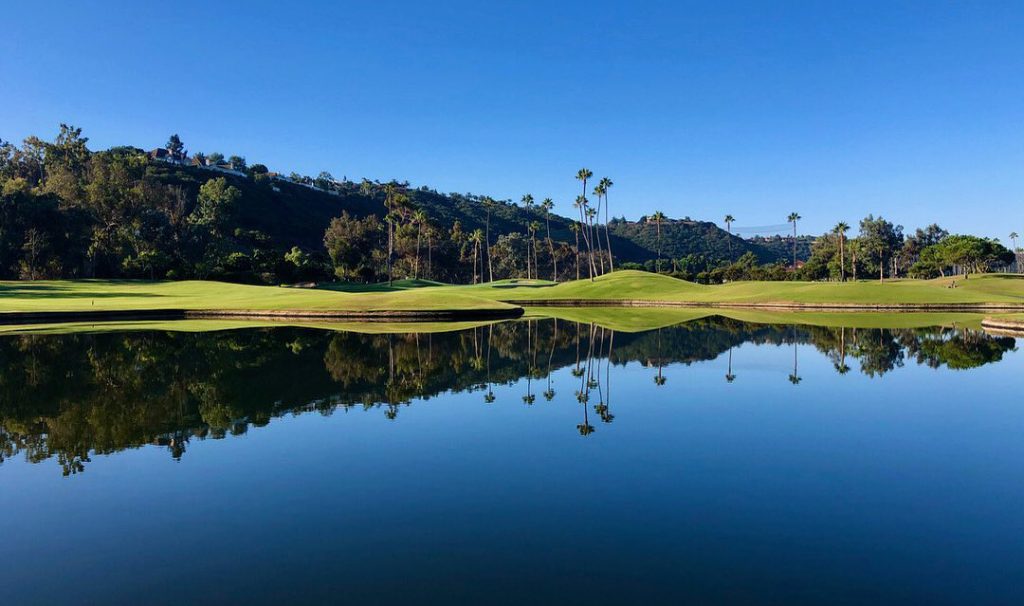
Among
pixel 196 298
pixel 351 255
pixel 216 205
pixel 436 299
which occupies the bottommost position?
pixel 436 299

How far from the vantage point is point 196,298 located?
197 ft

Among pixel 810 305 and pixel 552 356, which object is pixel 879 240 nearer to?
pixel 810 305

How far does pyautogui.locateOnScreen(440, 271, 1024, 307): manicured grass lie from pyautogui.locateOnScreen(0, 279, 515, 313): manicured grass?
20.3 meters

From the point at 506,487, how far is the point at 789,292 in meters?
69.9

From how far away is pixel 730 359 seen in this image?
2769 centimetres

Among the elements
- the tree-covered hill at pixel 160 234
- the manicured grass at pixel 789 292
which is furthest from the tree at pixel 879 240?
the tree-covered hill at pixel 160 234

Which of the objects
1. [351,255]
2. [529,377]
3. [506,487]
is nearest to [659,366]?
[529,377]

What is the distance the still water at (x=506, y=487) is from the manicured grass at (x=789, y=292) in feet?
157

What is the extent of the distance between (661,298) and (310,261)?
5287 cm

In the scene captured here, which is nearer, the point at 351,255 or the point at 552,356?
the point at 552,356

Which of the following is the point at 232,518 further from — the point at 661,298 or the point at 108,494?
the point at 661,298

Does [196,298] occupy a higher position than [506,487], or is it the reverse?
[196,298]

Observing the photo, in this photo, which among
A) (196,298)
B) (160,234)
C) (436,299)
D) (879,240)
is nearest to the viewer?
(436,299)

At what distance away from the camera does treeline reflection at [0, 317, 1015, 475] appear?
14.9 meters
